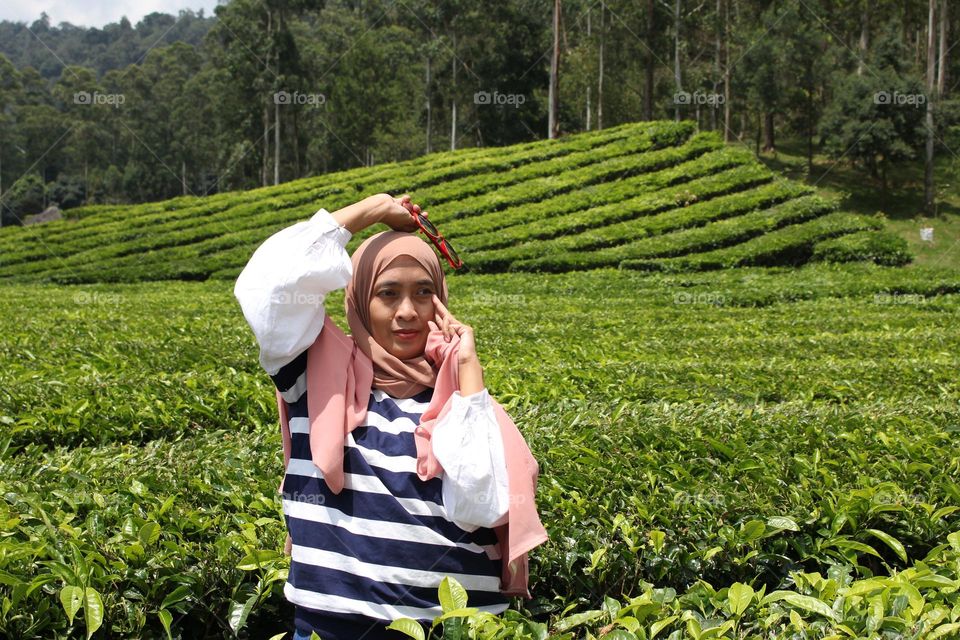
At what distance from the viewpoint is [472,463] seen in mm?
1874

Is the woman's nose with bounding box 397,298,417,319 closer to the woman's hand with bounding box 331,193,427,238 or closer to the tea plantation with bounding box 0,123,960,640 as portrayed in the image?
the woman's hand with bounding box 331,193,427,238

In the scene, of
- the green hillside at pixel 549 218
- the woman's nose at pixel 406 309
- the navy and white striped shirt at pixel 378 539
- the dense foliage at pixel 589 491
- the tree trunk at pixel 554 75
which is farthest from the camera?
the tree trunk at pixel 554 75

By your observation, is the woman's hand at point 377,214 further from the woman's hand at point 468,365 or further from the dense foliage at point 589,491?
the dense foliage at point 589,491

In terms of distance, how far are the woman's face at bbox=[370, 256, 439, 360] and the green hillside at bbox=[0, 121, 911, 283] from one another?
50.6 feet

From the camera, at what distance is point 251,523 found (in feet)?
9.41

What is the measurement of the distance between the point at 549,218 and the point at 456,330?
18.7 m

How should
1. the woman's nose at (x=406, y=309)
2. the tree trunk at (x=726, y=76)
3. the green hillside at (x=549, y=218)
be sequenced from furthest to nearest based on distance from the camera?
1. the tree trunk at (x=726, y=76)
2. the green hillside at (x=549, y=218)
3. the woman's nose at (x=406, y=309)

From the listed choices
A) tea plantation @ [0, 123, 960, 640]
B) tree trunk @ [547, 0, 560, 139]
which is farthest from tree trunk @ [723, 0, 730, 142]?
tea plantation @ [0, 123, 960, 640]

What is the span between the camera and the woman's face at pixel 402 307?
Result: 7.09ft

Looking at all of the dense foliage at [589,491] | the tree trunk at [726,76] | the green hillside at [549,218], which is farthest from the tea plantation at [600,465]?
the tree trunk at [726,76]

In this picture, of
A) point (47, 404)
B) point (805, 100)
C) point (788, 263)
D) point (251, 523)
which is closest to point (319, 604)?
point (251, 523)

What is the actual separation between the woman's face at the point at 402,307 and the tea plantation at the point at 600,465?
664 millimetres

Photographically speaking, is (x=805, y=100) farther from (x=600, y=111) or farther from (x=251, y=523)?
(x=251, y=523)

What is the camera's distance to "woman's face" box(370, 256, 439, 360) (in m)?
2.16
